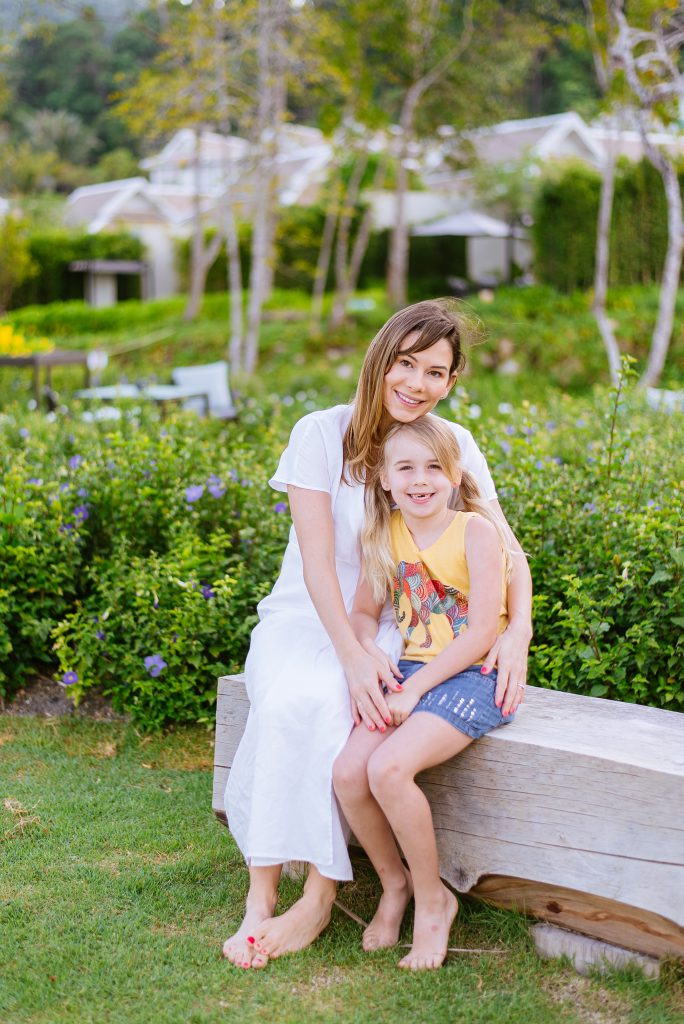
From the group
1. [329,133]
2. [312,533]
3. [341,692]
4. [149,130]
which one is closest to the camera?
[341,692]

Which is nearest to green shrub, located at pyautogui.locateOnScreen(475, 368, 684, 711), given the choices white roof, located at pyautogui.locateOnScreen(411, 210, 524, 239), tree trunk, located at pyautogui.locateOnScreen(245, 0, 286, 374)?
tree trunk, located at pyautogui.locateOnScreen(245, 0, 286, 374)

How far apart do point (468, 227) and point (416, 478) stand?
18.1 meters

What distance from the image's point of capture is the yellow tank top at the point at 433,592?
2.39m

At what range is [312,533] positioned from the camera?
2.47 m

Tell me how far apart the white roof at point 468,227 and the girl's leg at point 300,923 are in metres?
18.4

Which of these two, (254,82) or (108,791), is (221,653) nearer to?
(108,791)

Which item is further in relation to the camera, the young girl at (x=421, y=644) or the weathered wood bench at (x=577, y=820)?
the young girl at (x=421, y=644)

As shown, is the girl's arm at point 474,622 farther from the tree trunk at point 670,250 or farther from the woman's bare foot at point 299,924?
the tree trunk at point 670,250

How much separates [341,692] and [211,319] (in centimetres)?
1632

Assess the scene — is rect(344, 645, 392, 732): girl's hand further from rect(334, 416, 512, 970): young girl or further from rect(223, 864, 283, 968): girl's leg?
rect(223, 864, 283, 968): girl's leg

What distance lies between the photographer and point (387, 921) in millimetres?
2283

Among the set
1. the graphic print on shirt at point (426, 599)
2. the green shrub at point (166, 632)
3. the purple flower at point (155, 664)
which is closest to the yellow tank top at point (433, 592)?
the graphic print on shirt at point (426, 599)

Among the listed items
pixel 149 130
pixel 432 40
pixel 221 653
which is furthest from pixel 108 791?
pixel 432 40

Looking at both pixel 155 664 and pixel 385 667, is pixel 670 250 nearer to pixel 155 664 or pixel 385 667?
pixel 155 664
